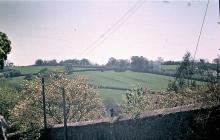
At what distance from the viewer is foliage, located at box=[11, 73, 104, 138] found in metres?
41.1

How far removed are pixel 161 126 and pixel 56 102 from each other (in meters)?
24.0

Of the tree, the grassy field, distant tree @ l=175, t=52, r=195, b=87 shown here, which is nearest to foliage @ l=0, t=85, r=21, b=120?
the grassy field

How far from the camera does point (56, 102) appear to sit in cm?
4306

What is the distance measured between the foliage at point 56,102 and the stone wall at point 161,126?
14.3 m

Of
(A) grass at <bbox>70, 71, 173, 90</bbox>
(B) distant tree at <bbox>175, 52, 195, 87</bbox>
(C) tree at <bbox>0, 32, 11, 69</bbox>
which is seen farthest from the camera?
(B) distant tree at <bbox>175, 52, 195, 87</bbox>

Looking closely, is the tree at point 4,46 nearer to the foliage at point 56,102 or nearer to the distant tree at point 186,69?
the foliage at point 56,102

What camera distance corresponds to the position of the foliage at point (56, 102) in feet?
135

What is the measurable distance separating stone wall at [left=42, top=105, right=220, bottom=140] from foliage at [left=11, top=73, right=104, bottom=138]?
47.0 ft

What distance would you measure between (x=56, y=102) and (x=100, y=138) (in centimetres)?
1847

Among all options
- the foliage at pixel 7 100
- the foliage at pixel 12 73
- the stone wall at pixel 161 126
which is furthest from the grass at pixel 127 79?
the stone wall at pixel 161 126

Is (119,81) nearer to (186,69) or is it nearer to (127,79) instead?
(127,79)

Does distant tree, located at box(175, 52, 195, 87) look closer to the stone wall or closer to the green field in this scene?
the green field

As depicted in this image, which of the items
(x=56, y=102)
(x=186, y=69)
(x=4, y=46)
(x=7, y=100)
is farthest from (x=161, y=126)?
(x=186, y=69)

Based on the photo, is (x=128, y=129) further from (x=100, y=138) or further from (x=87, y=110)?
(x=87, y=110)
